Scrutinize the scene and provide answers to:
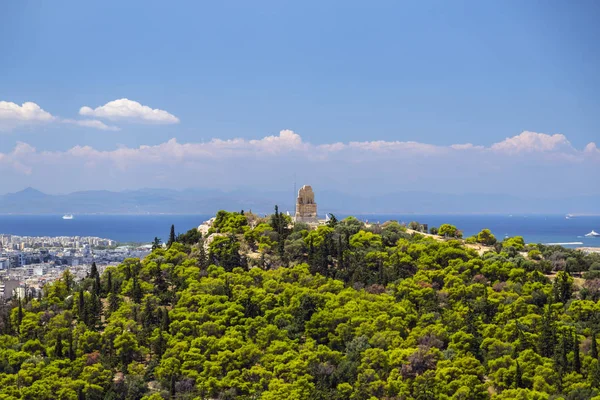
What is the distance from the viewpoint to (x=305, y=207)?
74938 mm

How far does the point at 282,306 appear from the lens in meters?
50.1

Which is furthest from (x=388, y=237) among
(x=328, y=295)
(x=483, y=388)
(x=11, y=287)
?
(x=11, y=287)

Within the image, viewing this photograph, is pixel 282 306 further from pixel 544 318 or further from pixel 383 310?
pixel 544 318

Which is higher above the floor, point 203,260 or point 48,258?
point 203,260

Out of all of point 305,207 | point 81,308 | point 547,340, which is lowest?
point 547,340

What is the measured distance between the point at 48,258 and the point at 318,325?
10784 centimetres

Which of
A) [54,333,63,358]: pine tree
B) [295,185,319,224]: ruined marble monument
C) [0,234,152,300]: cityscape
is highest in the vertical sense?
[295,185,319,224]: ruined marble monument

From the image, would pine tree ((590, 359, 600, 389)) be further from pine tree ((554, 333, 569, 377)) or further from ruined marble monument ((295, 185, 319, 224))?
ruined marble monument ((295, 185, 319, 224))

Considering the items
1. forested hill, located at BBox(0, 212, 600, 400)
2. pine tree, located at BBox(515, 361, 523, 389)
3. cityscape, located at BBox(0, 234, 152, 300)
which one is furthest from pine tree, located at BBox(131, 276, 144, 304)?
cityscape, located at BBox(0, 234, 152, 300)

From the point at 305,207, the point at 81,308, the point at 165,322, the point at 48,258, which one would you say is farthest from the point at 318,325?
the point at 48,258

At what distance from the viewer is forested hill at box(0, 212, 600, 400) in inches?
1570

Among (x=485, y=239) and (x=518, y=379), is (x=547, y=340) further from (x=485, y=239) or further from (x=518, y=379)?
(x=485, y=239)

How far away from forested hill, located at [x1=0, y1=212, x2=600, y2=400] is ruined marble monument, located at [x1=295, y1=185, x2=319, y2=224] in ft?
37.9

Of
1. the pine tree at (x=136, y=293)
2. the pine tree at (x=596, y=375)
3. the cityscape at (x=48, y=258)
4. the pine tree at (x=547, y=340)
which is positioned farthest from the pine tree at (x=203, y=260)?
the cityscape at (x=48, y=258)
